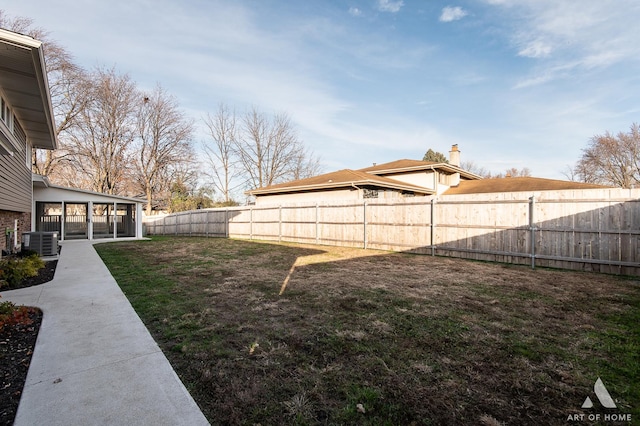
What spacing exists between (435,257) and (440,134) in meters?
19.6

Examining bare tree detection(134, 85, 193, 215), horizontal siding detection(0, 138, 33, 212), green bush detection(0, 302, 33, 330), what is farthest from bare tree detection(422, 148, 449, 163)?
green bush detection(0, 302, 33, 330)

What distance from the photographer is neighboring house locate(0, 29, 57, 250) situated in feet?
16.9

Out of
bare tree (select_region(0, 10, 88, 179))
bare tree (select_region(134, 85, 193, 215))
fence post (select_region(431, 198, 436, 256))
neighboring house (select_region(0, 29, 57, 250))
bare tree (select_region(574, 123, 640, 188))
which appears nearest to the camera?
neighboring house (select_region(0, 29, 57, 250))

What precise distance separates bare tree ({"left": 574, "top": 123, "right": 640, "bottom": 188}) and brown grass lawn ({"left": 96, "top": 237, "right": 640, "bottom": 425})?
31721 mm

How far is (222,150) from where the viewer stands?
31.9m

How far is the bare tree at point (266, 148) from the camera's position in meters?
31.4

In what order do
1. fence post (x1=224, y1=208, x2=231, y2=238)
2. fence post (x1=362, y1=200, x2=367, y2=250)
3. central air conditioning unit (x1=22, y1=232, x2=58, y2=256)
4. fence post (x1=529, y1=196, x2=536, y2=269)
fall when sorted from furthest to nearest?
fence post (x1=224, y1=208, x2=231, y2=238)
fence post (x1=362, y1=200, x2=367, y2=250)
central air conditioning unit (x1=22, y1=232, x2=58, y2=256)
fence post (x1=529, y1=196, x2=536, y2=269)

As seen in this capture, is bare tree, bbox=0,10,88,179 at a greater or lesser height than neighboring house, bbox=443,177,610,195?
greater

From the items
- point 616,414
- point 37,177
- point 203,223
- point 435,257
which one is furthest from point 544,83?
point 37,177

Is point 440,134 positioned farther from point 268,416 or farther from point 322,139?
point 268,416

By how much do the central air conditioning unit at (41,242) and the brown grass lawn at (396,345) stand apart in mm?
5486

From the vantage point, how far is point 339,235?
12625mm

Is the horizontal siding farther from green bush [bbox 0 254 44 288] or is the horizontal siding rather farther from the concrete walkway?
the concrete walkway

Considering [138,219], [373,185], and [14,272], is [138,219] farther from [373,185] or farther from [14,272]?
[373,185]
